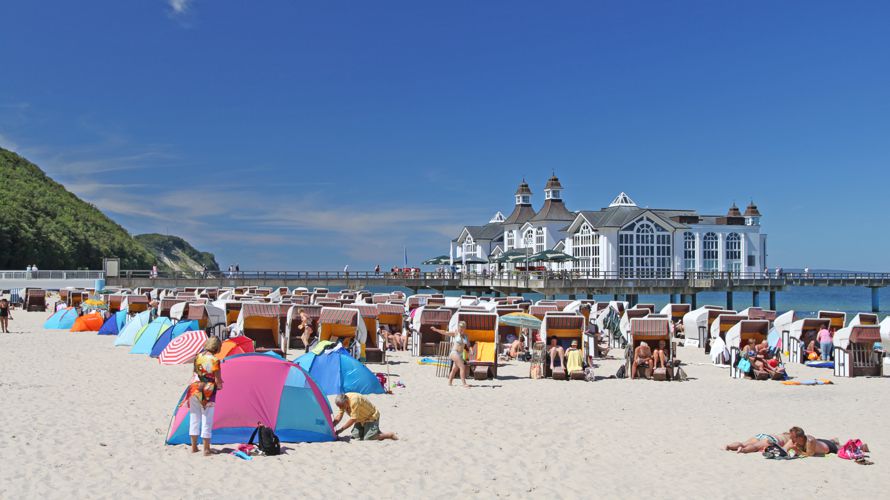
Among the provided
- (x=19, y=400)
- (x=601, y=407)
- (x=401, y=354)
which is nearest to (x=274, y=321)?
(x=401, y=354)

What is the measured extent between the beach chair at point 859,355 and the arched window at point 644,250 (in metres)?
42.1

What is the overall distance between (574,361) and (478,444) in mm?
6257

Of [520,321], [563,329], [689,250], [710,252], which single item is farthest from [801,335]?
[710,252]

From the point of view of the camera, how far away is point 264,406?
925cm

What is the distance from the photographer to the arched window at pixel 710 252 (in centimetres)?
6162

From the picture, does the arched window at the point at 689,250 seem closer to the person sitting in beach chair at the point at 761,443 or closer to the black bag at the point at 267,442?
the person sitting in beach chair at the point at 761,443

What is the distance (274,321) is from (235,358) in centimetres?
960

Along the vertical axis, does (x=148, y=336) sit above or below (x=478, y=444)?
above

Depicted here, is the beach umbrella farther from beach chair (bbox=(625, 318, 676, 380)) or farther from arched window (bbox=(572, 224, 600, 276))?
arched window (bbox=(572, 224, 600, 276))

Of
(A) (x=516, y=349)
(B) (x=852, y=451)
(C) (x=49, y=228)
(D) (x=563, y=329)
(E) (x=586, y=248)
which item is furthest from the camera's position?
(C) (x=49, y=228)

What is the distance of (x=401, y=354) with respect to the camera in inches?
766

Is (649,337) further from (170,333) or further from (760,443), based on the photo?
(170,333)

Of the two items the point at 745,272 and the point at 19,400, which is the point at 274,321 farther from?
the point at 745,272

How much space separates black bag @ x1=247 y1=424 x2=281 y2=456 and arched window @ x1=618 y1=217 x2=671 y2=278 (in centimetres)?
5194
